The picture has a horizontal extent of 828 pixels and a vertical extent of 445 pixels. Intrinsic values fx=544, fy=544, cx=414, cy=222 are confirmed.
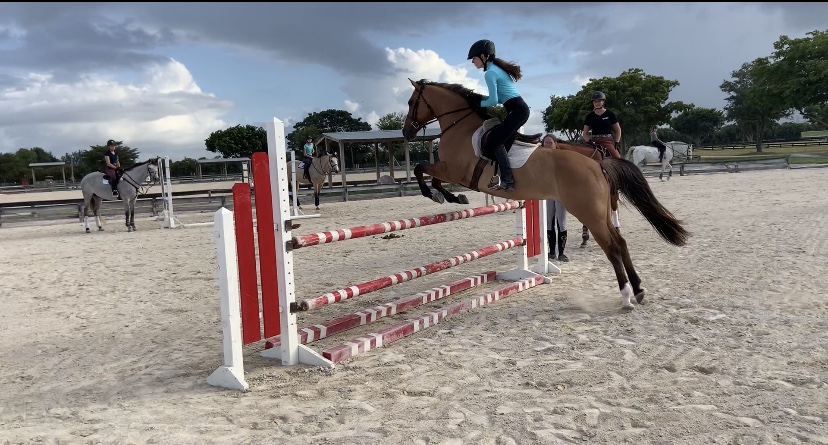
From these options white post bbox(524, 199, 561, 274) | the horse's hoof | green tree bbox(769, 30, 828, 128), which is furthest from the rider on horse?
green tree bbox(769, 30, 828, 128)

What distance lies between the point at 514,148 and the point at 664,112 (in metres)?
37.2

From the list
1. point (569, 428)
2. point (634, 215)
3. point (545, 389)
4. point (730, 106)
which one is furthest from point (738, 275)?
point (730, 106)

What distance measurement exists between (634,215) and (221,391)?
10.3 meters

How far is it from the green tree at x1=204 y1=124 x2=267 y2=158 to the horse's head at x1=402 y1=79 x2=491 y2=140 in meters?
54.6

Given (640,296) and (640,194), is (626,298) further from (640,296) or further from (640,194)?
(640,194)

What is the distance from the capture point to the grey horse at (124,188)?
1312 centimetres

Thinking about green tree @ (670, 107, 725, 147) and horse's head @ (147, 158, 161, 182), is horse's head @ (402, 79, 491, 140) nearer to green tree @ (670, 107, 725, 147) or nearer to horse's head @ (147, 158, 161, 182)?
horse's head @ (147, 158, 161, 182)

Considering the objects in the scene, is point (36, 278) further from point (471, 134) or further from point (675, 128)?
point (675, 128)

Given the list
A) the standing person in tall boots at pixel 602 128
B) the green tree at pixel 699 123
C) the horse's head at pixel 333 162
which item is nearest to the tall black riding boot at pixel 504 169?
the standing person in tall boots at pixel 602 128

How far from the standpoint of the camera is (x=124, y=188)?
43.3ft

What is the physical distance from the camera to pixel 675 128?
6569cm

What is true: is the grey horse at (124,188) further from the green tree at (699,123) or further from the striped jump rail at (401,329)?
the green tree at (699,123)

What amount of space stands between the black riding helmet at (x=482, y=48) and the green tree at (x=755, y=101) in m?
36.2

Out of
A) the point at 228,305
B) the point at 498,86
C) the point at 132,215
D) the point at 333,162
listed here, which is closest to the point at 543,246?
the point at 498,86
